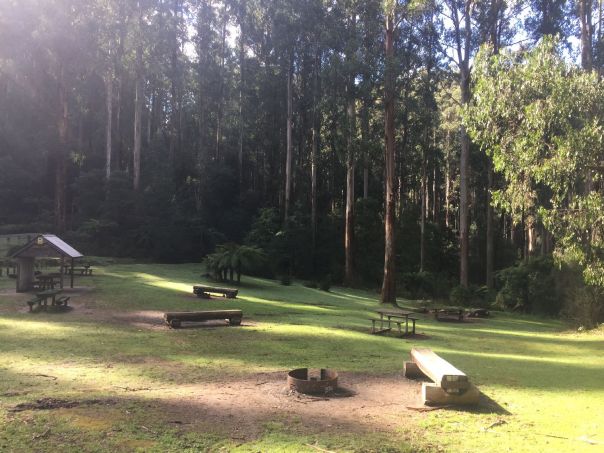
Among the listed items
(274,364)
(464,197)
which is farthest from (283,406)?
(464,197)

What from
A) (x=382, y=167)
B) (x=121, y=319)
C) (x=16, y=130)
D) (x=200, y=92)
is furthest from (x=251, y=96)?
(x=121, y=319)

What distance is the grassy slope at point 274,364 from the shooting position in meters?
5.21

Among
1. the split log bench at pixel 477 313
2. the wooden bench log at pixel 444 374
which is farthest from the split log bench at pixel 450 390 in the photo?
the split log bench at pixel 477 313

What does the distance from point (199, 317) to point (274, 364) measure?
174 inches

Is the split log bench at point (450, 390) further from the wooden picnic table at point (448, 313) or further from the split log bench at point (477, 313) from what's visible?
the split log bench at point (477, 313)

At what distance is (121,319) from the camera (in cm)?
1356

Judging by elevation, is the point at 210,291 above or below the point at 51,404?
above

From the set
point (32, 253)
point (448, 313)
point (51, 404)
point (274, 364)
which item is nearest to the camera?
point (51, 404)

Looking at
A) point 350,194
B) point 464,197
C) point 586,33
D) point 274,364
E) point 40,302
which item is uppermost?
point 586,33

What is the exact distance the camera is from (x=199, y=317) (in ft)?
42.5

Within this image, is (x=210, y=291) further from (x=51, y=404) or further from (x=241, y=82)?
(x=241, y=82)

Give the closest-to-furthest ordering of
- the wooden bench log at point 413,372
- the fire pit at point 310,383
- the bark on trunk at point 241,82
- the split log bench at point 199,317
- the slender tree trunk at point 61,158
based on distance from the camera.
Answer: the fire pit at point 310,383, the wooden bench log at point 413,372, the split log bench at point 199,317, the slender tree trunk at point 61,158, the bark on trunk at point 241,82

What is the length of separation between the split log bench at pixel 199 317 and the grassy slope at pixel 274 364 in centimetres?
52

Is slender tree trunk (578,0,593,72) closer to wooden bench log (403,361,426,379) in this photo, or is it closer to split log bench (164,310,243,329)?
split log bench (164,310,243,329)
